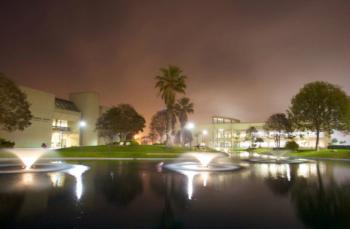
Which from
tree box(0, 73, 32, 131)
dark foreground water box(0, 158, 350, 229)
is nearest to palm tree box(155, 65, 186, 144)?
tree box(0, 73, 32, 131)

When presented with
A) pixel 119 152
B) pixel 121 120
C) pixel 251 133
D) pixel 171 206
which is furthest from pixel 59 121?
pixel 171 206

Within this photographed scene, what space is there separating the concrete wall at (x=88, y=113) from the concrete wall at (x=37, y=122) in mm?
16760

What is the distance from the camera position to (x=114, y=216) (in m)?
8.76

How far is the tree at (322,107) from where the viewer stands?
58938 millimetres

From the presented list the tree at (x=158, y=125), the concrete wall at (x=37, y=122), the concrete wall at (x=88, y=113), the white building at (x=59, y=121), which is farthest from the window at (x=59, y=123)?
the tree at (x=158, y=125)

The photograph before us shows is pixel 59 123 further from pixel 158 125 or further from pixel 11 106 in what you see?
pixel 11 106

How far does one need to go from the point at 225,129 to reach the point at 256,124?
1592 cm

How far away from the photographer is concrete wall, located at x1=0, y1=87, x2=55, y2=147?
62419 mm

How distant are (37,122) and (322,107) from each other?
65950mm

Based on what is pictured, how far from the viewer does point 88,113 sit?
89125 mm

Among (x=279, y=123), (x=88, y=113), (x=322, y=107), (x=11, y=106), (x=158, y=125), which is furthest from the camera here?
(x=158, y=125)

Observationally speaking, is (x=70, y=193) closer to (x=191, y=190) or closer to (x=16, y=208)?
(x=16, y=208)

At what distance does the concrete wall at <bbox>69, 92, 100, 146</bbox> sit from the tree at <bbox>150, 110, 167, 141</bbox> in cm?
2349

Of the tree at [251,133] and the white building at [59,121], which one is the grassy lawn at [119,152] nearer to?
the white building at [59,121]
